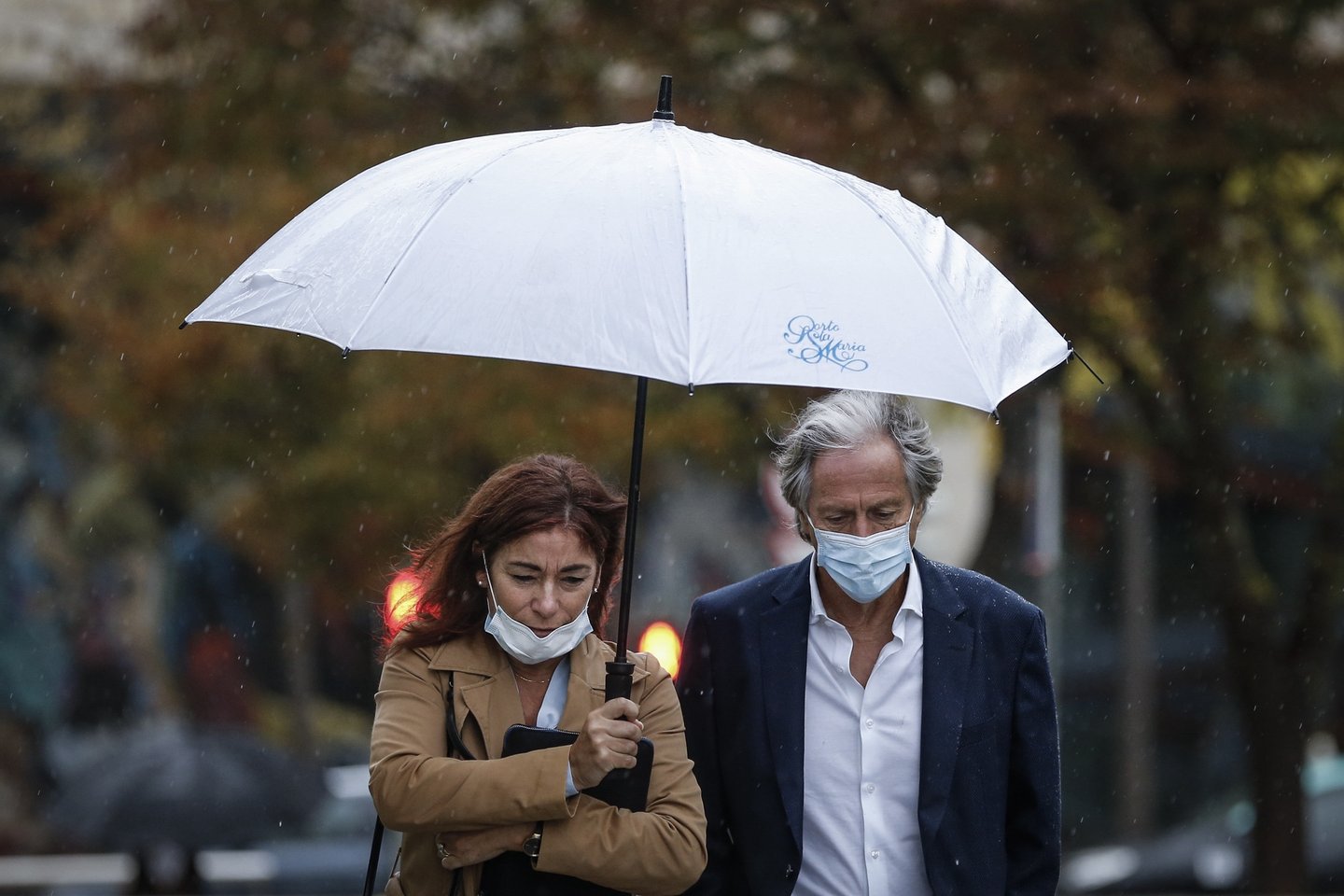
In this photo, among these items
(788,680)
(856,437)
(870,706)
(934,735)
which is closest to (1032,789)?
(934,735)

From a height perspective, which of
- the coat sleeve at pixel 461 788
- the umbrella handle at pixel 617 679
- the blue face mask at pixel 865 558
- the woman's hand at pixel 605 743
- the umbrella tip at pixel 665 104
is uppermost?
the umbrella tip at pixel 665 104

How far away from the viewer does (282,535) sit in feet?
48.3

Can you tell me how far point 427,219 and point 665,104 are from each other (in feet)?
1.87

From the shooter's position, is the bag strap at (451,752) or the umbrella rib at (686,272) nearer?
the umbrella rib at (686,272)

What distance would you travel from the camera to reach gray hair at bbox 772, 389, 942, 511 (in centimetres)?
366

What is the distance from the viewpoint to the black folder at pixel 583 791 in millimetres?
3379

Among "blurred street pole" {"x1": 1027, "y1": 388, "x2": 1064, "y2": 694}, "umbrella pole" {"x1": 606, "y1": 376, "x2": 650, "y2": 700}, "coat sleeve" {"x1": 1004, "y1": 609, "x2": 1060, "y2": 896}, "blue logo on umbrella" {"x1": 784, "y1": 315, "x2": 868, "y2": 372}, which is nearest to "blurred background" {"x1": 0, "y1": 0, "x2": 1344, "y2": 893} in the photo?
"blurred street pole" {"x1": 1027, "y1": 388, "x2": 1064, "y2": 694}

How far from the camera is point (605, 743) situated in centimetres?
331

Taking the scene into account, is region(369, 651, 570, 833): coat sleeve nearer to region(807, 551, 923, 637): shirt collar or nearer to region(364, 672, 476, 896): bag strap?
region(364, 672, 476, 896): bag strap

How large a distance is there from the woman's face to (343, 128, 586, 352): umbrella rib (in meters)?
0.54

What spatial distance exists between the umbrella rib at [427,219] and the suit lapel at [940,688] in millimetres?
1175

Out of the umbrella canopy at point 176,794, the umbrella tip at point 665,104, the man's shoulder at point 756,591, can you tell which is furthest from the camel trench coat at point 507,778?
the umbrella canopy at point 176,794

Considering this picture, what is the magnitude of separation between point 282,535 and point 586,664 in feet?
37.9

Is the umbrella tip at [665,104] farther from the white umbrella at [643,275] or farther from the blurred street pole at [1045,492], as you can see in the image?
the blurred street pole at [1045,492]
